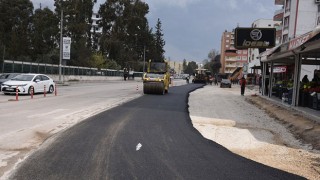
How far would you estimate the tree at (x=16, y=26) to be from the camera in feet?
226

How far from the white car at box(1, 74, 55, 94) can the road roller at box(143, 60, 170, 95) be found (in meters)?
7.48

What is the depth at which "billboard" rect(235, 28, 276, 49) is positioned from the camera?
41.6m

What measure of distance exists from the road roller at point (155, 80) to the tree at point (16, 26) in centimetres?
4086

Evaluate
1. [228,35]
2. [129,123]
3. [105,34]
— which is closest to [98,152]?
[129,123]

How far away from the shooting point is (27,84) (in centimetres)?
2622

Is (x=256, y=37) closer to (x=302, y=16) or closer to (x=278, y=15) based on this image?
(x=302, y=16)

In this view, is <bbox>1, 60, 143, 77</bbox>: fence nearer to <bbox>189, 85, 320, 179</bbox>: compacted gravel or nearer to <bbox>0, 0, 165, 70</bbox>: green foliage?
<bbox>0, 0, 165, 70</bbox>: green foliage

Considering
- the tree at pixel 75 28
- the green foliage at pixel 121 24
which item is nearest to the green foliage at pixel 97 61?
the tree at pixel 75 28

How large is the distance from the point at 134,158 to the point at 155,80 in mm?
24176

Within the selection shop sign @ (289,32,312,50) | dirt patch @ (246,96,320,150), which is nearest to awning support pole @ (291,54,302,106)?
dirt patch @ (246,96,320,150)

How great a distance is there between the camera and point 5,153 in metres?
8.50

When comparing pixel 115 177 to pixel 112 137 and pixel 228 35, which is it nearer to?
pixel 112 137

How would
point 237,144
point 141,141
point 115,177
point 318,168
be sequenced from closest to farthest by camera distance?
point 115,177 < point 318,168 < point 141,141 < point 237,144

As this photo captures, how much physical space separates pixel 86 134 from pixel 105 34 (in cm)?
8069
